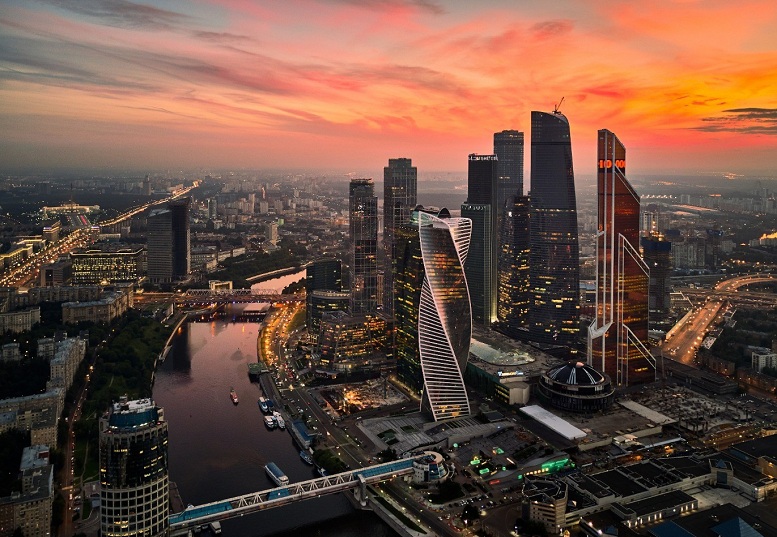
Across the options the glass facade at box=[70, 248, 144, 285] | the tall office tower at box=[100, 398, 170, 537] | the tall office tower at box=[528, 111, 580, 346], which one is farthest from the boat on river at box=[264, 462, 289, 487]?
the glass facade at box=[70, 248, 144, 285]

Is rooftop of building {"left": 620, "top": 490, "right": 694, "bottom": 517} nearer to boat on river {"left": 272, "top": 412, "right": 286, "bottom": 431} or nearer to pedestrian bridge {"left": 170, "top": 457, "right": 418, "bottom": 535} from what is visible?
pedestrian bridge {"left": 170, "top": 457, "right": 418, "bottom": 535}

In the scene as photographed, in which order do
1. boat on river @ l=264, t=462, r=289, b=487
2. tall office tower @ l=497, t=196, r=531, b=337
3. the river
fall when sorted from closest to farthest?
boat on river @ l=264, t=462, r=289, b=487 < tall office tower @ l=497, t=196, r=531, b=337 < the river

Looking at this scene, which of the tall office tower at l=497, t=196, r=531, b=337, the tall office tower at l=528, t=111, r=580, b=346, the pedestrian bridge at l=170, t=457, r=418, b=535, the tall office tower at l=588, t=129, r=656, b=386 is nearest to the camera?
the pedestrian bridge at l=170, t=457, r=418, b=535

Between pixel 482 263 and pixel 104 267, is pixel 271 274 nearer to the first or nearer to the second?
pixel 104 267

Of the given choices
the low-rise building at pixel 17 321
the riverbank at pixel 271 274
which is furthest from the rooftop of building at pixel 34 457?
the riverbank at pixel 271 274

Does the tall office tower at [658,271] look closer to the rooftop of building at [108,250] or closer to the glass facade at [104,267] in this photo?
the glass facade at [104,267]

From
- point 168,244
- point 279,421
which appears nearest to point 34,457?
point 279,421
